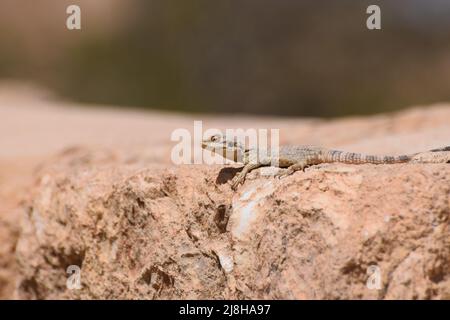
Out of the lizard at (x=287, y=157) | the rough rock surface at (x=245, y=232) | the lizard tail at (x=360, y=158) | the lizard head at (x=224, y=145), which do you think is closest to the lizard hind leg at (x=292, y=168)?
the lizard at (x=287, y=157)

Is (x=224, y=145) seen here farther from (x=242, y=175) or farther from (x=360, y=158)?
(x=360, y=158)

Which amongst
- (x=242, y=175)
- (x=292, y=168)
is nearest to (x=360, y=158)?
(x=292, y=168)

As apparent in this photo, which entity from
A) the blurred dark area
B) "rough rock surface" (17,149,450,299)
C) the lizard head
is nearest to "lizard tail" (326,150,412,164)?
"rough rock surface" (17,149,450,299)

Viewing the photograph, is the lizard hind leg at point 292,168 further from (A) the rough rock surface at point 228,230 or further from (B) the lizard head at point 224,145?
(B) the lizard head at point 224,145

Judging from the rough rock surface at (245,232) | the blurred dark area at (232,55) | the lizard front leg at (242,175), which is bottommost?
the rough rock surface at (245,232)

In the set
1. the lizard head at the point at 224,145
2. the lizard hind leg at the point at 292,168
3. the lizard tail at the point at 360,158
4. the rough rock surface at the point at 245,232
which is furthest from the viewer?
the lizard head at the point at 224,145

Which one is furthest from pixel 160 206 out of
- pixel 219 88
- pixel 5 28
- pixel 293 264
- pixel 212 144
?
pixel 5 28

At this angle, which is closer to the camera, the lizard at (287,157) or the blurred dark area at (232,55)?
the lizard at (287,157)
